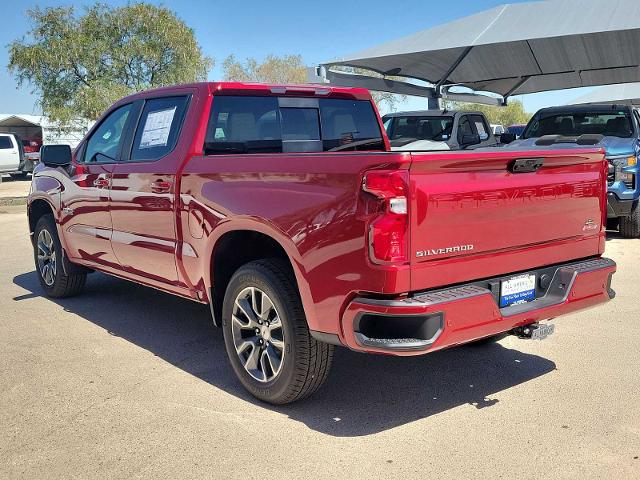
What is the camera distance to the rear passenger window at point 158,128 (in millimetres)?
4695

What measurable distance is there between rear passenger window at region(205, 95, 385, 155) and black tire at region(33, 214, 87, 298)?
2.61 m

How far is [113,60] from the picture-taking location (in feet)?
96.9

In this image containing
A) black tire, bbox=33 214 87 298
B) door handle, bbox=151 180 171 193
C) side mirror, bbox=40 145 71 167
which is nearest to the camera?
door handle, bbox=151 180 171 193

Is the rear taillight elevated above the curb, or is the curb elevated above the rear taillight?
the rear taillight

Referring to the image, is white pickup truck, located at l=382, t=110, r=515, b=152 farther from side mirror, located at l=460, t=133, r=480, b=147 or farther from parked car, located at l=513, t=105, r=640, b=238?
parked car, located at l=513, t=105, r=640, b=238

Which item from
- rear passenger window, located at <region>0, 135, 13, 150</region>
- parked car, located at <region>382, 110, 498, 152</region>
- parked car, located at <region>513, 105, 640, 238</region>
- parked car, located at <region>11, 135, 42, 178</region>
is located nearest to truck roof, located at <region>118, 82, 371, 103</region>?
parked car, located at <region>513, 105, 640, 238</region>

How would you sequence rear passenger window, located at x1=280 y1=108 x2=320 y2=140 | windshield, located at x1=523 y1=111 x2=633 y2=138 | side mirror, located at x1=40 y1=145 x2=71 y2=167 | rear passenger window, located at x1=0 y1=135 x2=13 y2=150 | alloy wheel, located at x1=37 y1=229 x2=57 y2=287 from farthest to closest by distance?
1. rear passenger window, located at x1=0 y1=135 x2=13 y2=150
2. windshield, located at x1=523 y1=111 x2=633 y2=138
3. alloy wheel, located at x1=37 y1=229 x2=57 y2=287
4. side mirror, located at x1=40 y1=145 x2=71 y2=167
5. rear passenger window, located at x1=280 y1=108 x2=320 y2=140

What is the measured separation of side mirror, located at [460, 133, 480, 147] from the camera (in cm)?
1240

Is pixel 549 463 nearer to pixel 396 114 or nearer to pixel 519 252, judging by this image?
pixel 519 252

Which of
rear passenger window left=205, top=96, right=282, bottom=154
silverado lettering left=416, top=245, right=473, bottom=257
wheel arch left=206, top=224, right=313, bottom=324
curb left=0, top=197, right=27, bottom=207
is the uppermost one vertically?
rear passenger window left=205, top=96, right=282, bottom=154

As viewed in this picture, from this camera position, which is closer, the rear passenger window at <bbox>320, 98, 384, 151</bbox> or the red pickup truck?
the red pickup truck

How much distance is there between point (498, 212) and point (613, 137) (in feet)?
24.4

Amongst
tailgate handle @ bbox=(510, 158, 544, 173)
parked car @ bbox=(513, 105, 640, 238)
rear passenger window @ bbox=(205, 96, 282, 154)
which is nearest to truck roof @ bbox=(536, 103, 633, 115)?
parked car @ bbox=(513, 105, 640, 238)

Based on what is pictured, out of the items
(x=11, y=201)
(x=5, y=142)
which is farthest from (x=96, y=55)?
(x=11, y=201)
